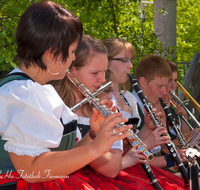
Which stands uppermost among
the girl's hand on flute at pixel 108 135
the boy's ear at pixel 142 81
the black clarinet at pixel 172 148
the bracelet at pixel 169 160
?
the girl's hand on flute at pixel 108 135

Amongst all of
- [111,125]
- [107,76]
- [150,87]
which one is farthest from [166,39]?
[111,125]

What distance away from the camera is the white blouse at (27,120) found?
48.7 inches

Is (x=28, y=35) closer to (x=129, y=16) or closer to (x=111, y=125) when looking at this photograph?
(x=111, y=125)

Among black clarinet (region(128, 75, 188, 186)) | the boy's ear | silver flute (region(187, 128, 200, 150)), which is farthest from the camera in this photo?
the boy's ear

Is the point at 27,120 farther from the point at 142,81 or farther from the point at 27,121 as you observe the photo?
the point at 142,81

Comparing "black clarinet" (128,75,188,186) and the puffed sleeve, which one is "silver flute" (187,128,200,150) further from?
the puffed sleeve

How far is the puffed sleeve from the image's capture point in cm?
124

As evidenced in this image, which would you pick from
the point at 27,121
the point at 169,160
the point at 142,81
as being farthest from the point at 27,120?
the point at 142,81

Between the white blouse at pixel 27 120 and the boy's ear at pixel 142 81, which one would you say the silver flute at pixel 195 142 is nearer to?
the boy's ear at pixel 142 81

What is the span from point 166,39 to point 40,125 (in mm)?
5326

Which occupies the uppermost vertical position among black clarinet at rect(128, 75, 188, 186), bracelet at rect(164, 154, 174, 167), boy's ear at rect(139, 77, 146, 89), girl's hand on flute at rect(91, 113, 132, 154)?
girl's hand on flute at rect(91, 113, 132, 154)

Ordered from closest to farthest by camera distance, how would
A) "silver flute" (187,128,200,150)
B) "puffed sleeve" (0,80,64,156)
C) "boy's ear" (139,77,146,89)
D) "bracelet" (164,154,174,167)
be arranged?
"puffed sleeve" (0,80,64,156) → "bracelet" (164,154,174,167) → "silver flute" (187,128,200,150) → "boy's ear" (139,77,146,89)

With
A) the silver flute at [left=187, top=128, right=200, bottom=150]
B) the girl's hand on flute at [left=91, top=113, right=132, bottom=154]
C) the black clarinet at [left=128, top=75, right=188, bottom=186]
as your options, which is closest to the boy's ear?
the black clarinet at [left=128, top=75, right=188, bottom=186]

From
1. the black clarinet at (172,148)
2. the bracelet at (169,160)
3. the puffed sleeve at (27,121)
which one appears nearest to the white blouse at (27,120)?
the puffed sleeve at (27,121)
